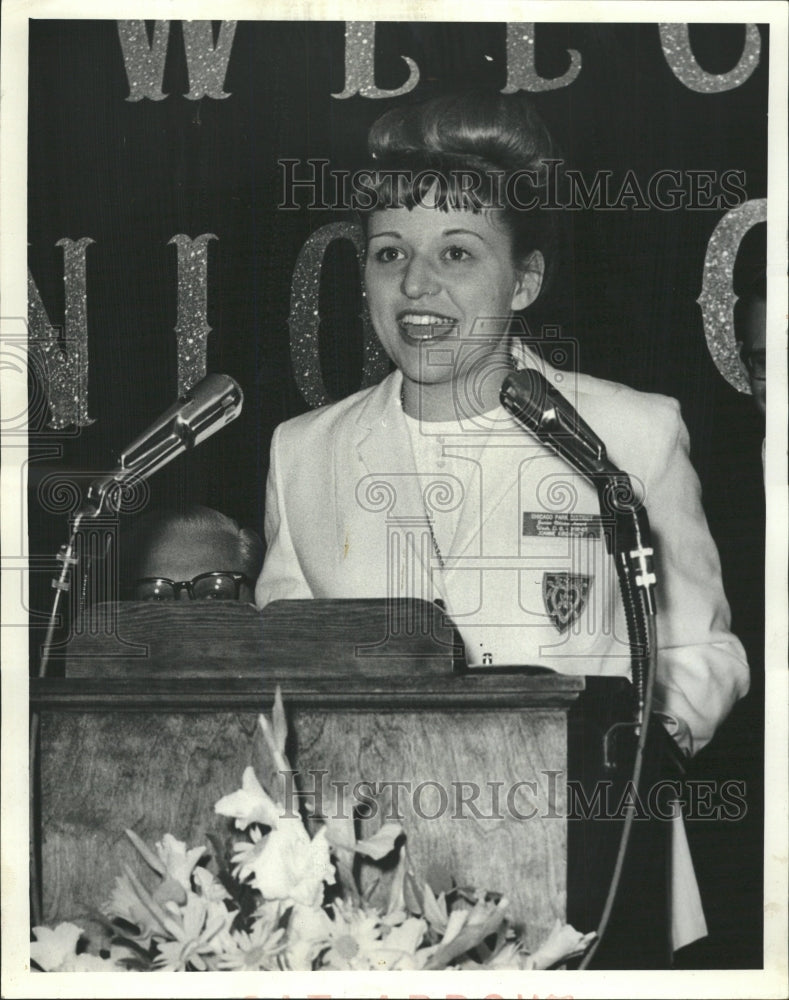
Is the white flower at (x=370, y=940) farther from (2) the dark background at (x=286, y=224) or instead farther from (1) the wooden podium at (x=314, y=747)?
(2) the dark background at (x=286, y=224)

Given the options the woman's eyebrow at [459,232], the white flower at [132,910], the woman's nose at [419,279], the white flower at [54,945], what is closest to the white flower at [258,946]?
the white flower at [132,910]

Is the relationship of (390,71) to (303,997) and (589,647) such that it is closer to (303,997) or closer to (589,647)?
(589,647)

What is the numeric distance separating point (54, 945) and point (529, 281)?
4.69ft

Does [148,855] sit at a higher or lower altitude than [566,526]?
lower

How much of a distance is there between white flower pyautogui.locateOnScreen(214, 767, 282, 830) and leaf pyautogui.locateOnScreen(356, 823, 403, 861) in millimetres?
153

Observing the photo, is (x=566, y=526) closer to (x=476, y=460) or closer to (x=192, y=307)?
(x=476, y=460)

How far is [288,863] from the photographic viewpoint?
7.06ft

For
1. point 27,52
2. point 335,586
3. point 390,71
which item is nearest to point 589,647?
point 335,586

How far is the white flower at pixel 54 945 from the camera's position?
2.20 metres

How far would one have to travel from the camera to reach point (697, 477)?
232 centimetres

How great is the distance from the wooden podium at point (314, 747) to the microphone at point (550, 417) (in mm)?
382

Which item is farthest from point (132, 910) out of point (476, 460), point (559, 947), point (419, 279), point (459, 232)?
point (459, 232)

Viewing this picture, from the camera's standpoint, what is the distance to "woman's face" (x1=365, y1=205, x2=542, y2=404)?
2307 mm

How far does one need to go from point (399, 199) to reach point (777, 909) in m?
1.44
